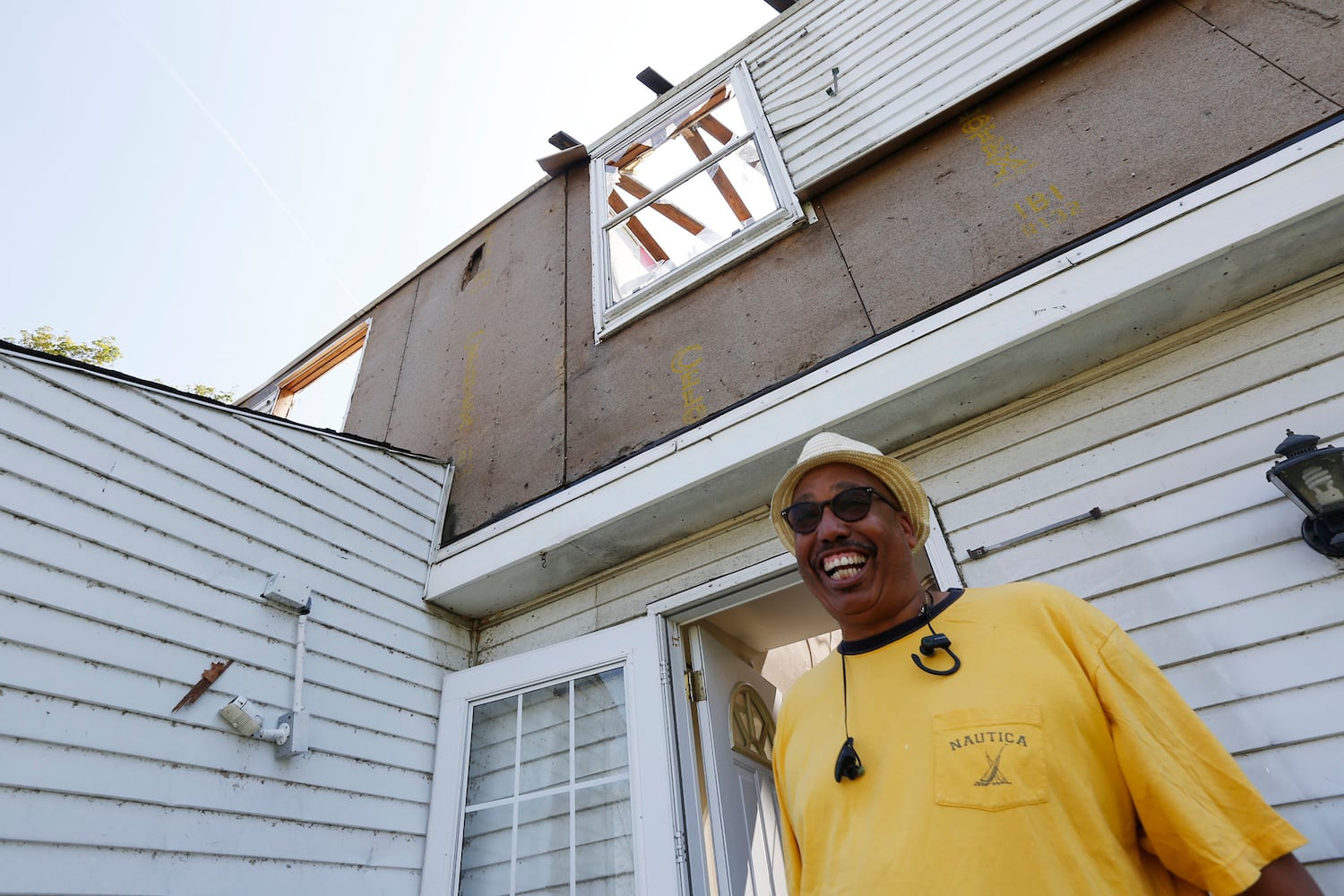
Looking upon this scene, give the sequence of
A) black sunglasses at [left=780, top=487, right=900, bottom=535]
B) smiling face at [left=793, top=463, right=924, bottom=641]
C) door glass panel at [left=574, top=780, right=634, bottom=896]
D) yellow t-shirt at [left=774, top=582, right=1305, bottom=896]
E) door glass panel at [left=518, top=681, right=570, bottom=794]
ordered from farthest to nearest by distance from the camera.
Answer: door glass panel at [left=518, top=681, right=570, bottom=794] < door glass panel at [left=574, top=780, right=634, bottom=896] < black sunglasses at [left=780, top=487, right=900, bottom=535] < smiling face at [left=793, top=463, right=924, bottom=641] < yellow t-shirt at [left=774, top=582, right=1305, bottom=896]

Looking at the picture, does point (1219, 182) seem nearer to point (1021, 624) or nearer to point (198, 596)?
point (1021, 624)

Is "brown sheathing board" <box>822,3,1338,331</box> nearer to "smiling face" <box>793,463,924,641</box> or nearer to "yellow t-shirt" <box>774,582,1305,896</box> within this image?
"smiling face" <box>793,463,924,641</box>

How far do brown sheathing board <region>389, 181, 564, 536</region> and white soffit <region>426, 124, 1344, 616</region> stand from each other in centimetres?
53

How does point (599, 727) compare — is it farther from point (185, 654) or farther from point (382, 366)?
point (382, 366)

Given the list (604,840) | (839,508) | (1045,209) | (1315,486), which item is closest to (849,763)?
(839,508)

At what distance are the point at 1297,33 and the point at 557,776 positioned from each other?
Answer: 13.8 ft

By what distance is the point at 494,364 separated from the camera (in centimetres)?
471

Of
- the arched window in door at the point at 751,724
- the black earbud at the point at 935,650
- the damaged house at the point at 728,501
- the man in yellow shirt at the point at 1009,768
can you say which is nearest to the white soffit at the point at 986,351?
the damaged house at the point at 728,501

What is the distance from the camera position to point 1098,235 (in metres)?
2.51

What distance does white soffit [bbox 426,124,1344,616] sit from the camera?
2273 mm

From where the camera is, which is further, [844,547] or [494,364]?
[494,364]

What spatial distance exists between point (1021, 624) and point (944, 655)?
149 mm

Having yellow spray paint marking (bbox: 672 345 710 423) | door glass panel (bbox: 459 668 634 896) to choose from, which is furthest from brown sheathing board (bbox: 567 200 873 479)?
door glass panel (bbox: 459 668 634 896)

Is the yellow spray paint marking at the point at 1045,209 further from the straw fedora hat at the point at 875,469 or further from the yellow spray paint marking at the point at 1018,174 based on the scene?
the straw fedora hat at the point at 875,469
